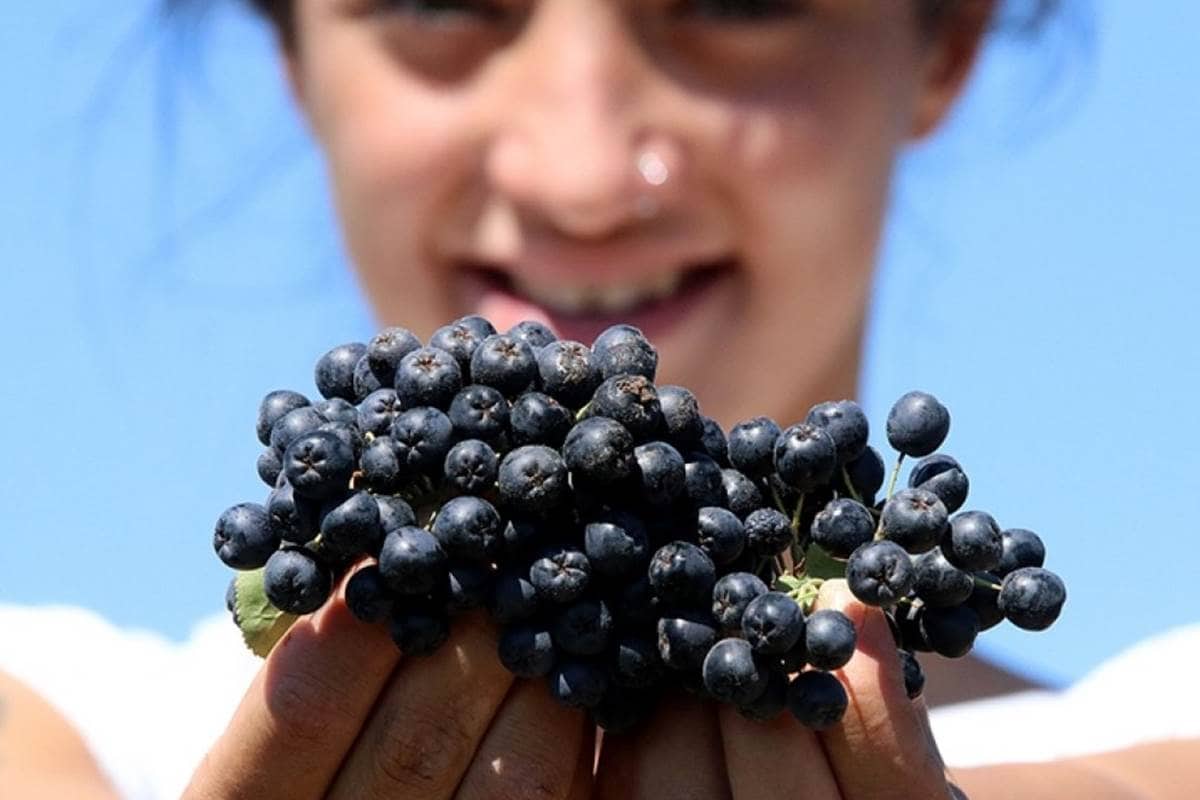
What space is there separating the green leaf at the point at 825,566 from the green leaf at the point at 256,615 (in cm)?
57

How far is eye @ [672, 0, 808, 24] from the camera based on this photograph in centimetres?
339

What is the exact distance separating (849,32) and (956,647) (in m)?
2.19

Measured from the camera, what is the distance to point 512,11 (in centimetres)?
339

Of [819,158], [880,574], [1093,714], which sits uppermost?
[819,158]

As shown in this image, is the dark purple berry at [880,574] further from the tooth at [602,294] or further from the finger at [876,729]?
the tooth at [602,294]

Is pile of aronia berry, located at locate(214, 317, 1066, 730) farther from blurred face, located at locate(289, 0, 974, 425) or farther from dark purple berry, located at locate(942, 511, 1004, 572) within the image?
blurred face, located at locate(289, 0, 974, 425)

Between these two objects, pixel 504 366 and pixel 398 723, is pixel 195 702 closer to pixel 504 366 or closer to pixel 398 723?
pixel 398 723

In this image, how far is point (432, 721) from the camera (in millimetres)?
1692

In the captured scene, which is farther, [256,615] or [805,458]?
[256,615]

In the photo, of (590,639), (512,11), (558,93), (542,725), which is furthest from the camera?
(512,11)

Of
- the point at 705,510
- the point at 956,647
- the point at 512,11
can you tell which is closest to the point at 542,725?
the point at 705,510

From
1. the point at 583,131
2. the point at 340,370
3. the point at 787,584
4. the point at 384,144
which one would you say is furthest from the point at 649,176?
the point at 787,584

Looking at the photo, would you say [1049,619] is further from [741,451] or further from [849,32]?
[849,32]

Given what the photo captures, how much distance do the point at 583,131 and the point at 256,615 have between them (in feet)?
5.69
